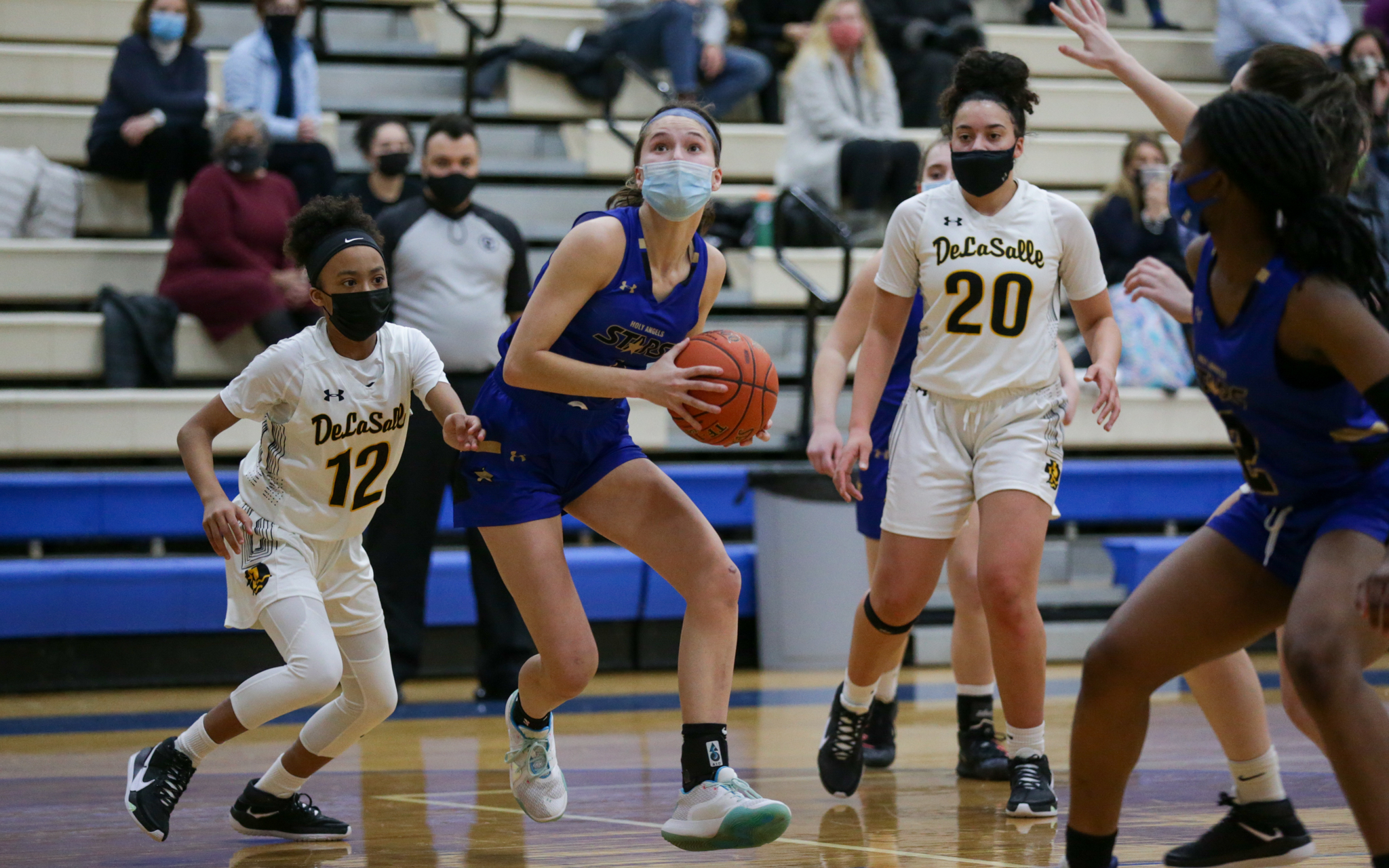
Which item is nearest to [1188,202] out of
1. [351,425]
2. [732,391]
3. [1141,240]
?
[732,391]

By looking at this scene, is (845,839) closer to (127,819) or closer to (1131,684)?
(1131,684)

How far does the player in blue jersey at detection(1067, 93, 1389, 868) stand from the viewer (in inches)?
95.7

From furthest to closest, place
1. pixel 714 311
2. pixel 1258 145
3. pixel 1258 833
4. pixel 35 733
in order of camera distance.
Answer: pixel 714 311 < pixel 35 733 < pixel 1258 833 < pixel 1258 145

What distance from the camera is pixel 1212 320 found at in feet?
8.73

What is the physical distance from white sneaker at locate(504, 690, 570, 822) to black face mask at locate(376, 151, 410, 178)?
3.68m

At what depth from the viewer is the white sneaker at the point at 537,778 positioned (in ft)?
12.1

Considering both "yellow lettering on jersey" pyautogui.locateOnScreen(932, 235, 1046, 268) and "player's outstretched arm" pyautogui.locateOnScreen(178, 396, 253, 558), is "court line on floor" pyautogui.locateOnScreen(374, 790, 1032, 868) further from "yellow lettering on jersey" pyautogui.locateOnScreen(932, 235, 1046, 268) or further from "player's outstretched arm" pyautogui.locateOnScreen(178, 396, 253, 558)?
"yellow lettering on jersey" pyautogui.locateOnScreen(932, 235, 1046, 268)

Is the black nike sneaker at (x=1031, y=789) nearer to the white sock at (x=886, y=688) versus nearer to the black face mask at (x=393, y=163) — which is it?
the white sock at (x=886, y=688)

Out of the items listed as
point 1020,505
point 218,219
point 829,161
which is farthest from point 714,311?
point 1020,505

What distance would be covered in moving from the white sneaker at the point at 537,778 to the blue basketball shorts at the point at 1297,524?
1.68 metres

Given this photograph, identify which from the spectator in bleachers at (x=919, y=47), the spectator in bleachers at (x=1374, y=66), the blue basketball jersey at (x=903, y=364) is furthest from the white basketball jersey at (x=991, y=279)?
the spectator in bleachers at (x=919, y=47)

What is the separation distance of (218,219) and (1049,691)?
14.0 ft

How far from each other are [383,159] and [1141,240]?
13.0 feet

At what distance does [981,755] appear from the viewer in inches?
177
